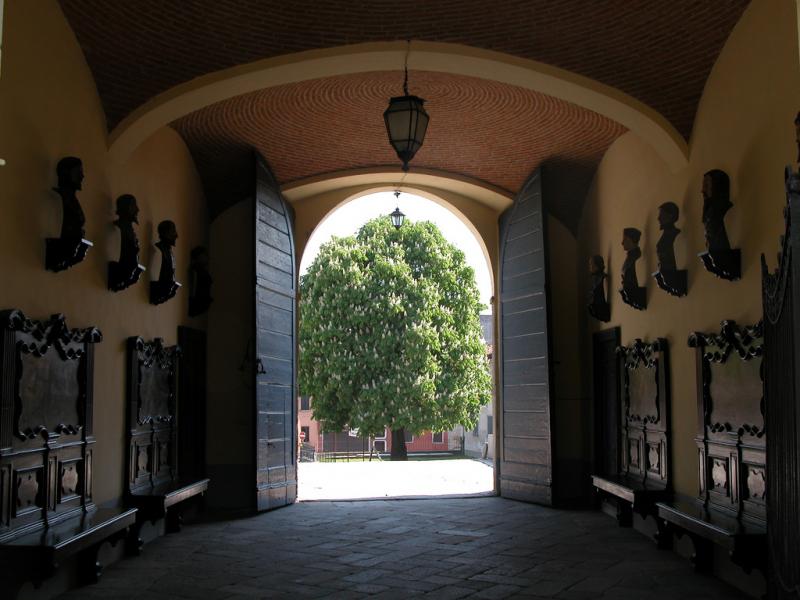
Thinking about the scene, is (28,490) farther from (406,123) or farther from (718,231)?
(718,231)

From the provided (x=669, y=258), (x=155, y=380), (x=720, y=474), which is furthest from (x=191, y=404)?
(x=720, y=474)

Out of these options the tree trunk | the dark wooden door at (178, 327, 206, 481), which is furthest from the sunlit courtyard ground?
the tree trunk

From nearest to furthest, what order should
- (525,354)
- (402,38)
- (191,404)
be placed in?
(402,38), (191,404), (525,354)

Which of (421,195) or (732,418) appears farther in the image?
(421,195)

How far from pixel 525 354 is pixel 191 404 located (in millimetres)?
3979

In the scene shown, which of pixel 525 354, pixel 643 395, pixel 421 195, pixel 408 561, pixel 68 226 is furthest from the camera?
pixel 421 195

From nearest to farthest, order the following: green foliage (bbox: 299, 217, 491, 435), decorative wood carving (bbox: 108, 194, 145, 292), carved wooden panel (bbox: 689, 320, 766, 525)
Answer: carved wooden panel (bbox: 689, 320, 766, 525), decorative wood carving (bbox: 108, 194, 145, 292), green foliage (bbox: 299, 217, 491, 435)

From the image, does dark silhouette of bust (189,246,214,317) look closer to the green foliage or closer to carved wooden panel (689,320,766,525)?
carved wooden panel (689,320,766,525)

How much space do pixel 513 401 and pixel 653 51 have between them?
5.29m

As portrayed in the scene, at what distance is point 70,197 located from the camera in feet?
20.0

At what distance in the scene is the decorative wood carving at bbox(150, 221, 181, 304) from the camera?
837cm

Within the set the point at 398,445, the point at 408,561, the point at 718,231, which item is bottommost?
the point at 398,445

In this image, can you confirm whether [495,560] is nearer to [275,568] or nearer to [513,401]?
[275,568]

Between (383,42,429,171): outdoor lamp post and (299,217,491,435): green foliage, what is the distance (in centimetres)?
1522
